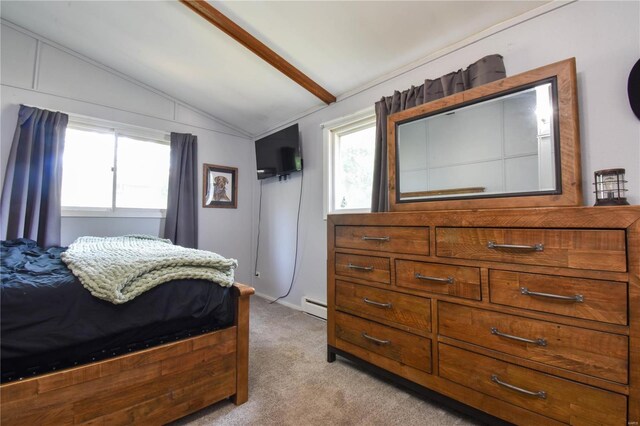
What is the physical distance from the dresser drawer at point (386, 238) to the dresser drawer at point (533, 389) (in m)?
0.50

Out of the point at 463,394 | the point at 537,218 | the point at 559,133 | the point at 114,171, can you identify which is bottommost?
the point at 463,394

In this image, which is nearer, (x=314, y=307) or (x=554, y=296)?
(x=554, y=296)

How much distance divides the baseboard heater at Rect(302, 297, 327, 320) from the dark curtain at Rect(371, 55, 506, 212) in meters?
1.20

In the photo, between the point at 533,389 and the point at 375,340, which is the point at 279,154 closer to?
the point at 375,340

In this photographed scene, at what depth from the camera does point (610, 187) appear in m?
1.21

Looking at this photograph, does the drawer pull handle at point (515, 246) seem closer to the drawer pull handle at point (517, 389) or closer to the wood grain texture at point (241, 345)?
the drawer pull handle at point (517, 389)

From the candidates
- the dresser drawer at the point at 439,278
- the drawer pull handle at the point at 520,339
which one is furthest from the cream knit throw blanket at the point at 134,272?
the drawer pull handle at the point at 520,339

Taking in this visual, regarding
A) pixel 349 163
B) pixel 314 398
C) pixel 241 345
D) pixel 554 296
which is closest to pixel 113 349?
pixel 241 345

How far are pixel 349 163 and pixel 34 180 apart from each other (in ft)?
9.49

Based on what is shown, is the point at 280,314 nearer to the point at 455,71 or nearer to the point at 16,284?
the point at 16,284

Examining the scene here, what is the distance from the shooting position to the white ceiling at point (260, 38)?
185 cm

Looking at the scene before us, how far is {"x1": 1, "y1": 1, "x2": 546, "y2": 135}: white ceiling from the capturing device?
1.85m

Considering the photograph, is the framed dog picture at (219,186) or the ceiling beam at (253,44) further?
the framed dog picture at (219,186)

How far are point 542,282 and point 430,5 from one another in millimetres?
1683
